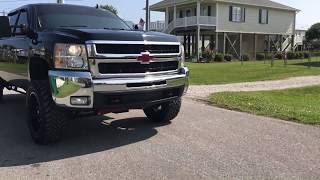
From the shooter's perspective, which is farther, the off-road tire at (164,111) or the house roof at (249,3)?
the house roof at (249,3)

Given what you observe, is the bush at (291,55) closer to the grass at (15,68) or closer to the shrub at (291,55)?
the shrub at (291,55)

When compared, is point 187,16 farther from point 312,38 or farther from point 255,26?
point 312,38

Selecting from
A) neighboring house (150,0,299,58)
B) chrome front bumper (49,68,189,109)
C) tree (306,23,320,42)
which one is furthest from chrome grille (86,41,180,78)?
tree (306,23,320,42)

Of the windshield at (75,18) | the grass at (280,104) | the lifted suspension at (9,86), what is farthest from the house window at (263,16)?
the windshield at (75,18)

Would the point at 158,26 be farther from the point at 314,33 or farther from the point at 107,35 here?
the point at 107,35

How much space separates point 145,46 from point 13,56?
272 centimetres

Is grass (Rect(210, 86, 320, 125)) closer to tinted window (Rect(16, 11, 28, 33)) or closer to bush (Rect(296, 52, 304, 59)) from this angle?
tinted window (Rect(16, 11, 28, 33))

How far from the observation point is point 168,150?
596 centimetres

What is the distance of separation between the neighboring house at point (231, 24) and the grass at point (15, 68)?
1112 inches

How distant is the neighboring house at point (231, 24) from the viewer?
130ft

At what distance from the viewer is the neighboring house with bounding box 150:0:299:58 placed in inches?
1556

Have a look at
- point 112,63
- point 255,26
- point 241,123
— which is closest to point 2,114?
point 112,63

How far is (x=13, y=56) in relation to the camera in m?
7.82

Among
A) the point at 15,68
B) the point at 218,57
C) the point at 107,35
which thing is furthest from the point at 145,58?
the point at 218,57
